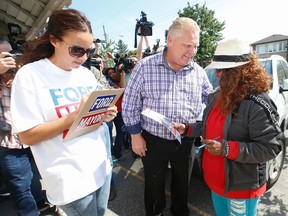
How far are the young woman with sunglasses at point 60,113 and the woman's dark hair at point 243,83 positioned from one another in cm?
91

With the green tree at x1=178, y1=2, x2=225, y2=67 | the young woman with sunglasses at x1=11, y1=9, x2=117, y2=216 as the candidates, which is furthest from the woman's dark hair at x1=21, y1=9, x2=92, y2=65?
the green tree at x1=178, y1=2, x2=225, y2=67

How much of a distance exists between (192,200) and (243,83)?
1916 millimetres

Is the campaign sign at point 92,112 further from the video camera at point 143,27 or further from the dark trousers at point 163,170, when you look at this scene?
the video camera at point 143,27

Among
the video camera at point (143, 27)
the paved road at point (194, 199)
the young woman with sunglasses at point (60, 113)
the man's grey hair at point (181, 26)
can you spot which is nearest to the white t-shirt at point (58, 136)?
the young woman with sunglasses at point (60, 113)

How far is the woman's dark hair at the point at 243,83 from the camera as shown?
4.61 feet

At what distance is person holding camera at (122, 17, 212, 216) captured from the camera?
6.35ft

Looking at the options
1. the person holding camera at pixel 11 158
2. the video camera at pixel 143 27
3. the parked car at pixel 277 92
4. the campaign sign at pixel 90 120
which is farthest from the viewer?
the video camera at pixel 143 27

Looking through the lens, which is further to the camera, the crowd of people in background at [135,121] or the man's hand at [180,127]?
the man's hand at [180,127]

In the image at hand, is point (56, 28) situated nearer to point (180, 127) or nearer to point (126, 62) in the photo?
point (180, 127)

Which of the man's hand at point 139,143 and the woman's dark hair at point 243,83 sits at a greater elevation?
the woman's dark hair at point 243,83

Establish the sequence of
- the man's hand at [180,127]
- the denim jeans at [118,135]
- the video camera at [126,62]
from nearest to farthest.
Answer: the man's hand at [180,127], the denim jeans at [118,135], the video camera at [126,62]

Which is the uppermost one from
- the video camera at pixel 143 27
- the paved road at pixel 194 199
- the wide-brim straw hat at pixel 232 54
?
the video camera at pixel 143 27

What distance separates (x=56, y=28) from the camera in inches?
49.0

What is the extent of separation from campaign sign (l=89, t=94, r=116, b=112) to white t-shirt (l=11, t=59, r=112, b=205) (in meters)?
0.12
